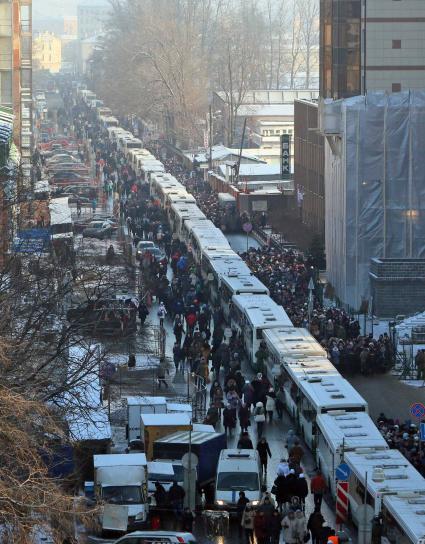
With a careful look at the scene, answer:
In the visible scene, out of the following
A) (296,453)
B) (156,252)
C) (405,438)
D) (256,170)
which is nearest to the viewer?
(296,453)

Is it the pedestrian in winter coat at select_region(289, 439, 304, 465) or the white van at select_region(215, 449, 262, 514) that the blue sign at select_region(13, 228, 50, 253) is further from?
the white van at select_region(215, 449, 262, 514)

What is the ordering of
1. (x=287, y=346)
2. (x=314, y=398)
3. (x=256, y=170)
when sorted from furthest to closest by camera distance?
(x=256, y=170) < (x=287, y=346) < (x=314, y=398)

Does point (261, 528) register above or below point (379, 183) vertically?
below

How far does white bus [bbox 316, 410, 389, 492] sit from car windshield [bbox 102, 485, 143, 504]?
9.94ft

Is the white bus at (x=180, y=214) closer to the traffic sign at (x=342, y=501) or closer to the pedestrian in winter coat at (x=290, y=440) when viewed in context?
the pedestrian in winter coat at (x=290, y=440)

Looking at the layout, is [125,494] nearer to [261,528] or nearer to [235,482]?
[235,482]

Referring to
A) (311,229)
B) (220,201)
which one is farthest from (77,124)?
(311,229)

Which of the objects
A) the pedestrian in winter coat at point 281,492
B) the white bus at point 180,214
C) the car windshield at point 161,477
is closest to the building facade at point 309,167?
the white bus at point 180,214

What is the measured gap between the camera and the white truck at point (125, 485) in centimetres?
2620

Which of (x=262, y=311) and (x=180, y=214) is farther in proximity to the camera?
(x=180, y=214)

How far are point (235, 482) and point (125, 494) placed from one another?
66.7 inches

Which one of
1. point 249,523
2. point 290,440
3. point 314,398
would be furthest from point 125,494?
point 314,398

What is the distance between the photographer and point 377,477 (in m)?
25.3

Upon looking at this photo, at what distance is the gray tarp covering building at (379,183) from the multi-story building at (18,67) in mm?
13327
